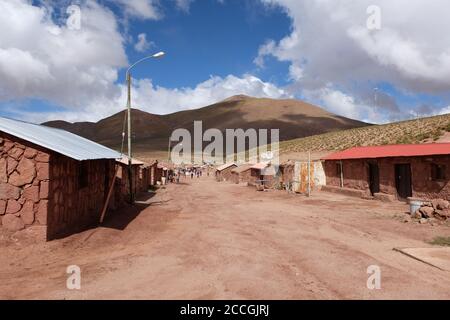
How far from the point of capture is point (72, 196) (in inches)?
453

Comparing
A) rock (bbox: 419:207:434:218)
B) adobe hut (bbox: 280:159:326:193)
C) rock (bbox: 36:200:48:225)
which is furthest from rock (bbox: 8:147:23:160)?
adobe hut (bbox: 280:159:326:193)

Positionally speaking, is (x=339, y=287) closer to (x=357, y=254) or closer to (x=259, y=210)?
(x=357, y=254)

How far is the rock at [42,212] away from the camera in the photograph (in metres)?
9.57

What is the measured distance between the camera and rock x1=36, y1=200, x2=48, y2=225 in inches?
377

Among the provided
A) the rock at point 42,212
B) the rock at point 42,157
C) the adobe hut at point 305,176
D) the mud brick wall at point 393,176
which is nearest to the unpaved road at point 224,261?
the rock at point 42,212

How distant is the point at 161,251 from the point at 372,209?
1333cm

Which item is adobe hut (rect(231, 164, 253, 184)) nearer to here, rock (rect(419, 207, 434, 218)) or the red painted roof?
the red painted roof

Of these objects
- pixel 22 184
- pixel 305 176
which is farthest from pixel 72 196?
pixel 305 176

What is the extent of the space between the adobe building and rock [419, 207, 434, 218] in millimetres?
4286

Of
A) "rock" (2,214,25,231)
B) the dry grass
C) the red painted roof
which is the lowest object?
"rock" (2,214,25,231)

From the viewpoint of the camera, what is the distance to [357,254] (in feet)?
31.4

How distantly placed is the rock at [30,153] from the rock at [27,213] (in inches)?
46.5

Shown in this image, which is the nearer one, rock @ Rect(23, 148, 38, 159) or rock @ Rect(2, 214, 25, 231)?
rock @ Rect(2, 214, 25, 231)

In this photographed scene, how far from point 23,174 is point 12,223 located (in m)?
1.27
